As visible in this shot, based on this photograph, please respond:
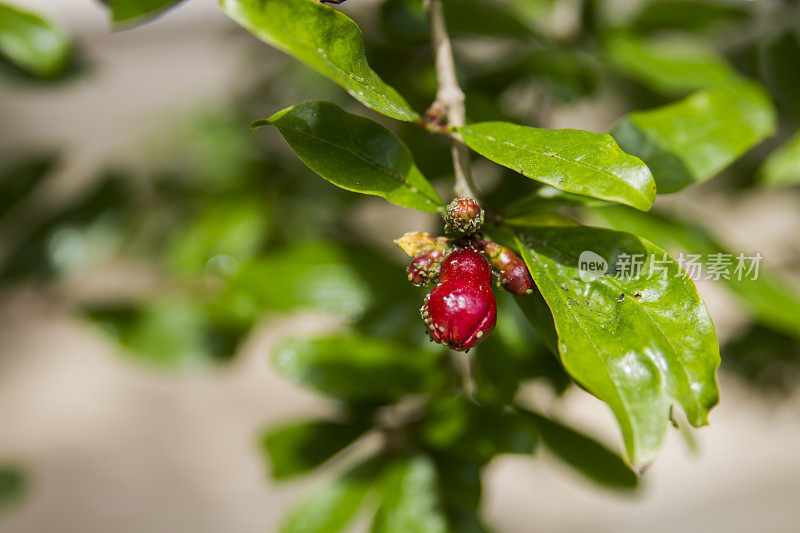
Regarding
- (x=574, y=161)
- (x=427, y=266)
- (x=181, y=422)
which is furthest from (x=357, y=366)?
(x=181, y=422)

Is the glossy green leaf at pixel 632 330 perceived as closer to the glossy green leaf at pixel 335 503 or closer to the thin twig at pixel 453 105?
the thin twig at pixel 453 105

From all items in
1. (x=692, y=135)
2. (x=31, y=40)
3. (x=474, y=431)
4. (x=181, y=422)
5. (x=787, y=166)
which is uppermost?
(x=31, y=40)

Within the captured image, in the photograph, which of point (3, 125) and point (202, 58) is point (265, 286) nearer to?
point (202, 58)

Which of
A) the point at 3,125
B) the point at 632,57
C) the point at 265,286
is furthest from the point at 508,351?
the point at 3,125

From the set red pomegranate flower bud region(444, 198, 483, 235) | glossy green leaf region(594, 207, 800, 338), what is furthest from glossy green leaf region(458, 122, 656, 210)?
glossy green leaf region(594, 207, 800, 338)

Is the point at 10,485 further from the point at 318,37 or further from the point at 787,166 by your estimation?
the point at 787,166

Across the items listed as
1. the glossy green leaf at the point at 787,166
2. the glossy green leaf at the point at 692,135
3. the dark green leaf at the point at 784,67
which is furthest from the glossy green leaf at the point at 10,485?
the dark green leaf at the point at 784,67
